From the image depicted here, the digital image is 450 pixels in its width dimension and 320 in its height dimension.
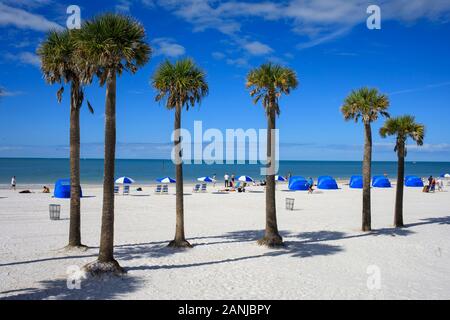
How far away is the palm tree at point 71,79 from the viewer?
1443 cm

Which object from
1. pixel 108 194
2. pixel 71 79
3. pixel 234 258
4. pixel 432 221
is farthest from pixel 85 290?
pixel 432 221

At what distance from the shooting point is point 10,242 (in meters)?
15.9

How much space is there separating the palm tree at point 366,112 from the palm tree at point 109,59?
1221 centimetres

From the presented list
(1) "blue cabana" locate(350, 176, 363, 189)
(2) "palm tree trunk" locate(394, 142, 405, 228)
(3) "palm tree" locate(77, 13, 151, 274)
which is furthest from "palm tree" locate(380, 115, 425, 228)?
(1) "blue cabana" locate(350, 176, 363, 189)

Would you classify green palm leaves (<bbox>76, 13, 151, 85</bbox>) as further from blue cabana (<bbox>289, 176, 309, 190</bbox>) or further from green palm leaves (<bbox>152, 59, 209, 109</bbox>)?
blue cabana (<bbox>289, 176, 309, 190</bbox>)

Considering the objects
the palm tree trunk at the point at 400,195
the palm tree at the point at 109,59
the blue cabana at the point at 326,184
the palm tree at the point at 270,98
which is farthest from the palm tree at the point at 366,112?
the blue cabana at the point at 326,184

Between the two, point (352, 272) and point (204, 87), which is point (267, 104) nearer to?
point (204, 87)

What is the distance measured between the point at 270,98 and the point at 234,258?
7.06 meters

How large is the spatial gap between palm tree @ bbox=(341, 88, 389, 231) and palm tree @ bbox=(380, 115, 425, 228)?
1815 mm

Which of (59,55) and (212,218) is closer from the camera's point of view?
(59,55)

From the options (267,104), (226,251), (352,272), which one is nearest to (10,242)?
(226,251)
